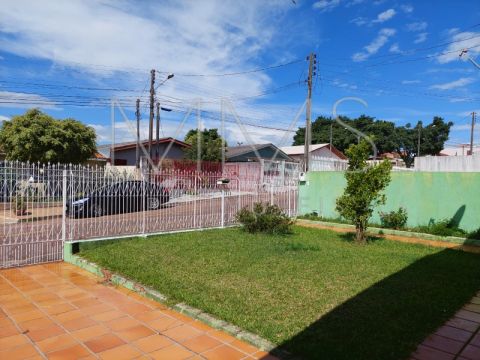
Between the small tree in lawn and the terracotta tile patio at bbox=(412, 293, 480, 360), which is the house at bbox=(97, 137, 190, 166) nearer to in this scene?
the small tree in lawn

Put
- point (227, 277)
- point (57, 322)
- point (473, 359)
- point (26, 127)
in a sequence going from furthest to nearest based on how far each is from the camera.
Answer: point (26, 127), point (227, 277), point (57, 322), point (473, 359)

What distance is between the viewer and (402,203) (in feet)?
34.1

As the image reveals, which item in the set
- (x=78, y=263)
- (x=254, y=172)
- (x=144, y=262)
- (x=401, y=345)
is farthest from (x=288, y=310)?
(x=254, y=172)

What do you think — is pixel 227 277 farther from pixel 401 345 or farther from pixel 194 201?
pixel 194 201

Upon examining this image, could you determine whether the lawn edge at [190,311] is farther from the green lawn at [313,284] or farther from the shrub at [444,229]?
the shrub at [444,229]

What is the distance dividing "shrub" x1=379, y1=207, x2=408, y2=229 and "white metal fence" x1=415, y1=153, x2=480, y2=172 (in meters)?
2.86

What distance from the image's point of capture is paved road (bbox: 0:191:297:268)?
6.35 metres

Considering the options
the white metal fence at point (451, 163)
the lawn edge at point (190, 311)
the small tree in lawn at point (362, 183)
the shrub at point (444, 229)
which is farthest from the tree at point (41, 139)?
the shrub at point (444, 229)

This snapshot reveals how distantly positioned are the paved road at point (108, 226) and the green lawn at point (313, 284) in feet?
1.73

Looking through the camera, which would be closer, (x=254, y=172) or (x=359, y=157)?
(x=359, y=157)

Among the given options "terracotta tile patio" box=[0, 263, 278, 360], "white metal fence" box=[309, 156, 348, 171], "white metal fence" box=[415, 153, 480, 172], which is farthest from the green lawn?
"white metal fence" box=[309, 156, 348, 171]

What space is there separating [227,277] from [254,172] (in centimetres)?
1499

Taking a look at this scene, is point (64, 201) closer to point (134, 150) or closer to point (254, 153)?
point (134, 150)

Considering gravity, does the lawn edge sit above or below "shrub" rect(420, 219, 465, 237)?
below
